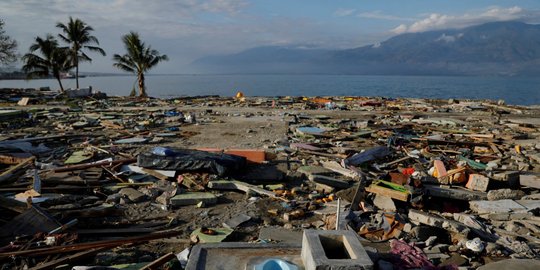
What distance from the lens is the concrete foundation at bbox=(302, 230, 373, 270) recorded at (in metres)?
3.39

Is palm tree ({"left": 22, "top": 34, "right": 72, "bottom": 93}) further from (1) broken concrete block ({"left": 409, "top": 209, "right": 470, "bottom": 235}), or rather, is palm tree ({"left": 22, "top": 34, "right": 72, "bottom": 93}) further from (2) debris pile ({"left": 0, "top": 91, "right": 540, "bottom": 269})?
(1) broken concrete block ({"left": 409, "top": 209, "right": 470, "bottom": 235})

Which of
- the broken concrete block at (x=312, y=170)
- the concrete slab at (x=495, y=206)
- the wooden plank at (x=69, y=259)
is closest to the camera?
the wooden plank at (x=69, y=259)

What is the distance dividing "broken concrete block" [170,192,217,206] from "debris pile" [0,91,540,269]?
2cm

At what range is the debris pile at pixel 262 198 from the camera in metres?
4.77

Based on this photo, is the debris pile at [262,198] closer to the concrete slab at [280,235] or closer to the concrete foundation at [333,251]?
the concrete slab at [280,235]

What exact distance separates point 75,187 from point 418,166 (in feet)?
26.5

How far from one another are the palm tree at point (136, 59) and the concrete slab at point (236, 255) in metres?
30.0

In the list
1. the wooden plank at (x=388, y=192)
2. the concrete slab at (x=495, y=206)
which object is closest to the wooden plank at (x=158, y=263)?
the wooden plank at (x=388, y=192)

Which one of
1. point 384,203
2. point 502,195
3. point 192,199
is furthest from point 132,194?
point 502,195

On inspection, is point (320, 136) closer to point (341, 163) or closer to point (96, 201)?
Result: point (341, 163)

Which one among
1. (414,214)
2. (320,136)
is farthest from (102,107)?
(414,214)

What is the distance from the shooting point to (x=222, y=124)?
54.5ft

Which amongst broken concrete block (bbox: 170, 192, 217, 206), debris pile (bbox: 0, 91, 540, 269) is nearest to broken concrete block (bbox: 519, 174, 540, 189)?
debris pile (bbox: 0, 91, 540, 269)

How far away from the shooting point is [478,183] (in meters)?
7.32
